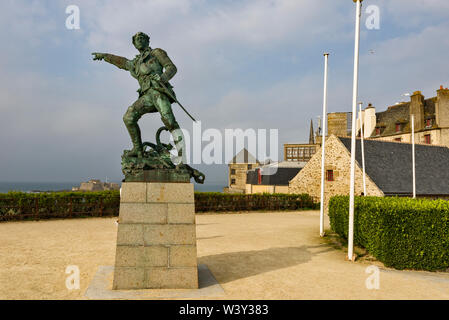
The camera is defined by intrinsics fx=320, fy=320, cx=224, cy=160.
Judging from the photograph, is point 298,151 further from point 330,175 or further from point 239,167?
point 330,175

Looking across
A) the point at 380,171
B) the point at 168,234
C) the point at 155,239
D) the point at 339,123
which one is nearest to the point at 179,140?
the point at 168,234

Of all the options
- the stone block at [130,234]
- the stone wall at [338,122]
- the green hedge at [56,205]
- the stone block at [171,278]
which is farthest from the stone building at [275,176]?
the stone block at [130,234]

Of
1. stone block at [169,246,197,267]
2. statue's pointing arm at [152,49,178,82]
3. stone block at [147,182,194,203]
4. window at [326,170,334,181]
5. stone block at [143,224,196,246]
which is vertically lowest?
stone block at [169,246,197,267]

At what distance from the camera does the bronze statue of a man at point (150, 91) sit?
690 centimetres

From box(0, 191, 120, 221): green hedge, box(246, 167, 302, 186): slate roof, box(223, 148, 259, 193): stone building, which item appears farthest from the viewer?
box(223, 148, 259, 193): stone building

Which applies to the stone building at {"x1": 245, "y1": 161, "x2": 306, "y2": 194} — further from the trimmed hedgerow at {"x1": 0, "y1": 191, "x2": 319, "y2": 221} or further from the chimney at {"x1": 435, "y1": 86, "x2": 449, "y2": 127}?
the chimney at {"x1": 435, "y1": 86, "x2": 449, "y2": 127}

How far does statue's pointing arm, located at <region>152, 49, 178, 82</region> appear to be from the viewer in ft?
22.5

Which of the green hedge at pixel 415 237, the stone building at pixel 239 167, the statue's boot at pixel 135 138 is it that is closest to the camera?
the statue's boot at pixel 135 138

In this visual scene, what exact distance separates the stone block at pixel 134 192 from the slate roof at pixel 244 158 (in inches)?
2615

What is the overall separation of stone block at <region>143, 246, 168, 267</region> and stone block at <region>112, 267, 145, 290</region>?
229 mm

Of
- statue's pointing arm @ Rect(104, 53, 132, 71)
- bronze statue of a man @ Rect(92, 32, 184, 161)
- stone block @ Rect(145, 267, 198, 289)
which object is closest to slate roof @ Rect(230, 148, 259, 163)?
statue's pointing arm @ Rect(104, 53, 132, 71)

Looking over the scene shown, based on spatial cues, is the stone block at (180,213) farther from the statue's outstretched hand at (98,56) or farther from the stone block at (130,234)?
the statue's outstretched hand at (98,56)

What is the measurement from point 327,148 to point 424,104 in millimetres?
22847

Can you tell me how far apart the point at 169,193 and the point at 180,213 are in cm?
46
